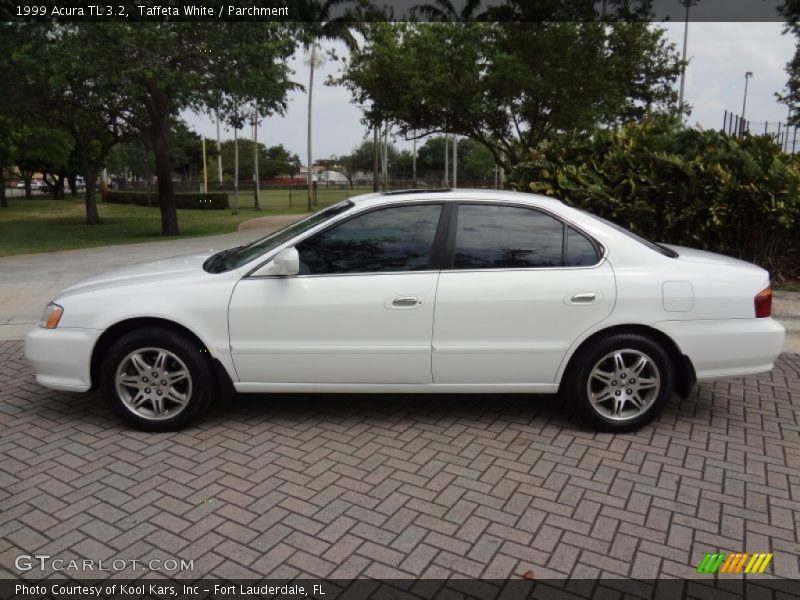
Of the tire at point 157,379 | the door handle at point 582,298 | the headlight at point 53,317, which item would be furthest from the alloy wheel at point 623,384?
the headlight at point 53,317

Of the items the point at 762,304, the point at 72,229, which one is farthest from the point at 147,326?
the point at 72,229

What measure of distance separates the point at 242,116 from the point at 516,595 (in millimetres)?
19147

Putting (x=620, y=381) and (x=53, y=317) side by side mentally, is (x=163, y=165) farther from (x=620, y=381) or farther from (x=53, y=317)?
(x=620, y=381)

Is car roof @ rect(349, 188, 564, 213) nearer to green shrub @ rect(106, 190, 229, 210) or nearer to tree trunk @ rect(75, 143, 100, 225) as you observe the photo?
tree trunk @ rect(75, 143, 100, 225)

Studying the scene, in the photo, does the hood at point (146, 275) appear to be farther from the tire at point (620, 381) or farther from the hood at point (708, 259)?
the hood at point (708, 259)

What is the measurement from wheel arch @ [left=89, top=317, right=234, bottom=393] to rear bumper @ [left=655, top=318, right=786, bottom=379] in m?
2.86

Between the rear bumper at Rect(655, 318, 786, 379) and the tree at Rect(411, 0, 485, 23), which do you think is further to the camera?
the tree at Rect(411, 0, 485, 23)

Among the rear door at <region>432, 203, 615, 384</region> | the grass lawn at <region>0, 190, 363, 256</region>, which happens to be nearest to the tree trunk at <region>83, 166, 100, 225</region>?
the grass lawn at <region>0, 190, 363, 256</region>

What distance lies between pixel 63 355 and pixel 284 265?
63.5 inches

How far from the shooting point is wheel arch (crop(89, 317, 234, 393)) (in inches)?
168

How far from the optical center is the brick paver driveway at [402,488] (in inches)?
117

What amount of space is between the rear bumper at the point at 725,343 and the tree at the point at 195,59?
13.7 meters

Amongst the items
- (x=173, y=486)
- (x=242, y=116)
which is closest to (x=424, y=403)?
(x=173, y=486)

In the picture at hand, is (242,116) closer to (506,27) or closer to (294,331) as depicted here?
(506,27)
